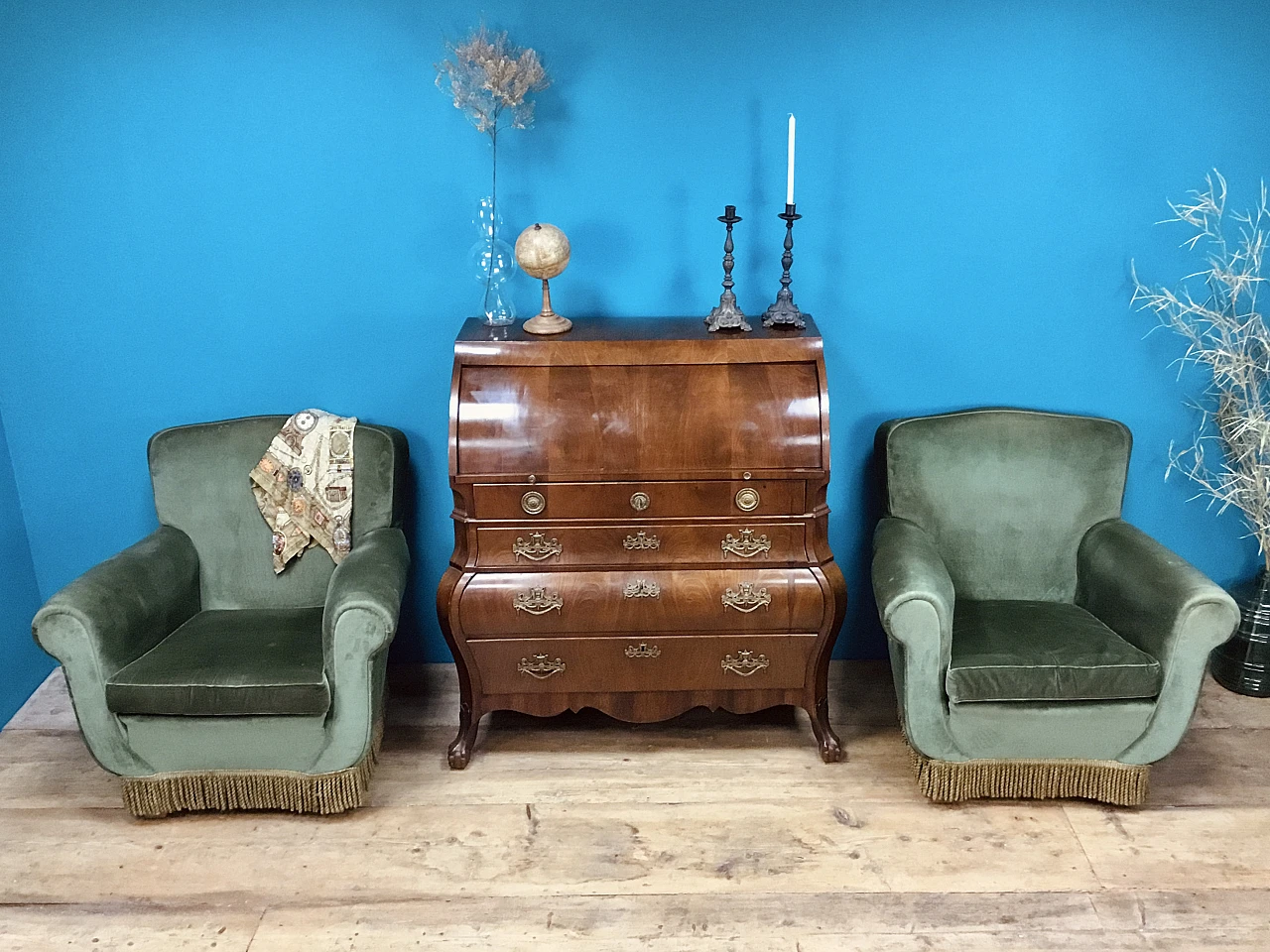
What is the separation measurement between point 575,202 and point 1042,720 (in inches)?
74.5

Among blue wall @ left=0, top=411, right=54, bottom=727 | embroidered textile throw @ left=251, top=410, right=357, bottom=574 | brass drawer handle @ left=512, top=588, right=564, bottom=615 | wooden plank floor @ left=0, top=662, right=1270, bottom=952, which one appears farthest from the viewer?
blue wall @ left=0, top=411, right=54, bottom=727

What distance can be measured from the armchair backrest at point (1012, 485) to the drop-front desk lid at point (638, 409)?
1.63ft

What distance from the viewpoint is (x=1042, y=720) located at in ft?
8.36

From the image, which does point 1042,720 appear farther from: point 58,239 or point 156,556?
point 58,239

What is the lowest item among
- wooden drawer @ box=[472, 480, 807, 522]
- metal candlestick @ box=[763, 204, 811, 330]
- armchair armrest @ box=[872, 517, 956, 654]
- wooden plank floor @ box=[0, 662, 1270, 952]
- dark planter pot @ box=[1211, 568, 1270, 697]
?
wooden plank floor @ box=[0, 662, 1270, 952]

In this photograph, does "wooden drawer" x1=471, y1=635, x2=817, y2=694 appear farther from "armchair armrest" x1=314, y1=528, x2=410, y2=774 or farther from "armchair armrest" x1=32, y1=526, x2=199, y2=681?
"armchair armrest" x1=32, y1=526, x2=199, y2=681

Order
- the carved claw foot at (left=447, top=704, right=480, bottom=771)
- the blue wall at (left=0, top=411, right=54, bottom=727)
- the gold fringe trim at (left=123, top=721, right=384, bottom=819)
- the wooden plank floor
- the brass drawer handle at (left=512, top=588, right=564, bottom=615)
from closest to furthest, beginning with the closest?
1. the wooden plank floor
2. the gold fringe trim at (left=123, top=721, right=384, bottom=819)
3. the brass drawer handle at (left=512, top=588, right=564, bottom=615)
4. the carved claw foot at (left=447, top=704, right=480, bottom=771)
5. the blue wall at (left=0, top=411, right=54, bottom=727)

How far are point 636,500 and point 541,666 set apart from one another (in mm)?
536

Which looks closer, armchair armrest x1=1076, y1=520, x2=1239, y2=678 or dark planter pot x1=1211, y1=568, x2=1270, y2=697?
armchair armrest x1=1076, y1=520, x2=1239, y2=678

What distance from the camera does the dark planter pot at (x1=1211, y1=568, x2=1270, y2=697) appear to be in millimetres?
3117

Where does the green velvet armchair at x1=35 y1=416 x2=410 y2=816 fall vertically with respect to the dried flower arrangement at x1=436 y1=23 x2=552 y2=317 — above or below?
below

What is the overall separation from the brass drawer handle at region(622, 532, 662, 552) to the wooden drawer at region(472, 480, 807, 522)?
0.17 feet

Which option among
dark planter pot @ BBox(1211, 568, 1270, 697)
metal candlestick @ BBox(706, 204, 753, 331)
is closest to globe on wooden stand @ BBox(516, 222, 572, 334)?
metal candlestick @ BBox(706, 204, 753, 331)

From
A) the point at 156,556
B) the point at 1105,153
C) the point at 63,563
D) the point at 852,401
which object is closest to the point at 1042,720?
the point at 852,401
